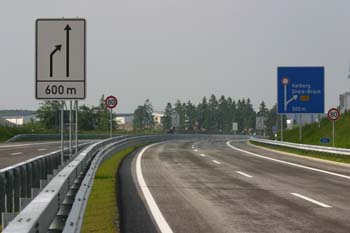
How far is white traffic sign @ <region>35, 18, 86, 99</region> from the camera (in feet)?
40.2

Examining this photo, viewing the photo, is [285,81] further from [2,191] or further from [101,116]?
[101,116]

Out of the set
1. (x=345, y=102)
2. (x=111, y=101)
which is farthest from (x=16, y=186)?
(x=345, y=102)

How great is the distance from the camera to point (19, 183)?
8867 millimetres

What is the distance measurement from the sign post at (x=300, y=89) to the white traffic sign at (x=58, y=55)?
28234mm

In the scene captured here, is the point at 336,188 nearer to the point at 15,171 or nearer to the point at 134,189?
the point at 134,189

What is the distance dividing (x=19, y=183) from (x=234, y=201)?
211 inches

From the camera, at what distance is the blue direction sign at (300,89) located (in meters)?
38.4

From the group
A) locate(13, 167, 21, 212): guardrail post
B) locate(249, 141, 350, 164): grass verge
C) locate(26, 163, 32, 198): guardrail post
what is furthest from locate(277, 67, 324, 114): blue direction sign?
locate(13, 167, 21, 212): guardrail post

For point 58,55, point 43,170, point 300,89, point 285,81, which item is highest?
point 285,81

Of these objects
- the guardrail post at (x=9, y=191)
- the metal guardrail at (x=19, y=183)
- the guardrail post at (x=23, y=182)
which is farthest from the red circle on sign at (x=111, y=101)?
the guardrail post at (x=9, y=191)

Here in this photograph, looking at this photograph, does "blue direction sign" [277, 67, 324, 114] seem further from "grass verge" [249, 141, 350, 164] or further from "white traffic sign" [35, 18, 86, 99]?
"white traffic sign" [35, 18, 86, 99]

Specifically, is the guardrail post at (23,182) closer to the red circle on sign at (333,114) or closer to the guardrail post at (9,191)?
the guardrail post at (9,191)

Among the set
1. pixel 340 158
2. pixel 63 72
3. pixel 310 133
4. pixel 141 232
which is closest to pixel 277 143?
pixel 310 133

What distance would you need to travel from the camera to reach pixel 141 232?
8953 mm
